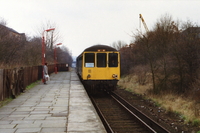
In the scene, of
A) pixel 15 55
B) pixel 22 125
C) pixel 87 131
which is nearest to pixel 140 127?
pixel 87 131

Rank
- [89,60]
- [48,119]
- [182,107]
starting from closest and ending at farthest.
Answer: [48,119] → [182,107] → [89,60]

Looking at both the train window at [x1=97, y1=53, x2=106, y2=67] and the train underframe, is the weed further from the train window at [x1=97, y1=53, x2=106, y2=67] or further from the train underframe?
the train window at [x1=97, y1=53, x2=106, y2=67]

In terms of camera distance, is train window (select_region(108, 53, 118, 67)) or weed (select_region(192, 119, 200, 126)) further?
train window (select_region(108, 53, 118, 67))

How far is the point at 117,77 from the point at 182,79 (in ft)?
12.4

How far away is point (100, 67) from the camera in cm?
1368

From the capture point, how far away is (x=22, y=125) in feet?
18.7

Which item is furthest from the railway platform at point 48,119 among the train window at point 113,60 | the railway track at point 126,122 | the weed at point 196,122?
the train window at point 113,60

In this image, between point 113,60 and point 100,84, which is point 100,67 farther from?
point 100,84

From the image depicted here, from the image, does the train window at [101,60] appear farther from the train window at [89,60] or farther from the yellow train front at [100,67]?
the train window at [89,60]

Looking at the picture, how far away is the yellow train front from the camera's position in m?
13.6

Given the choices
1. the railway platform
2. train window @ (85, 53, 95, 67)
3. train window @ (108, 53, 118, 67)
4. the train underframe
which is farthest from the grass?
train window @ (85, 53, 95, 67)

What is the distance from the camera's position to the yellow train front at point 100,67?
1359 centimetres

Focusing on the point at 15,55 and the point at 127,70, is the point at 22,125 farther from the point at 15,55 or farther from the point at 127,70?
the point at 127,70

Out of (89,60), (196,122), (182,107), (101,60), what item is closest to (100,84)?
(101,60)
